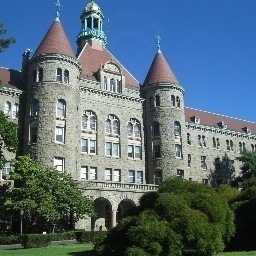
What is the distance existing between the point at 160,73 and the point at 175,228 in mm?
33447

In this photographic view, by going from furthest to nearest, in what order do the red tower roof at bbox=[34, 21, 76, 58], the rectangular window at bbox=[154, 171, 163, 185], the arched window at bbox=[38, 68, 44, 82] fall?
the rectangular window at bbox=[154, 171, 163, 185] < the red tower roof at bbox=[34, 21, 76, 58] < the arched window at bbox=[38, 68, 44, 82]

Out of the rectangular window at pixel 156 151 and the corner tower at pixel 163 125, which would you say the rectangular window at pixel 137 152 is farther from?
the rectangular window at pixel 156 151

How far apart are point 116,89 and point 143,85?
434cm

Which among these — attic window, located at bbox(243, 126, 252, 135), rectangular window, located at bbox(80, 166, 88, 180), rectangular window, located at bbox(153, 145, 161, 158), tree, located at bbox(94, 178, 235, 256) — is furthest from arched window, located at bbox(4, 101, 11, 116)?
attic window, located at bbox(243, 126, 252, 135)

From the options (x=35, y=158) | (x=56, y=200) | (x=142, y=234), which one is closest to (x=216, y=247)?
(x=142, y=234)

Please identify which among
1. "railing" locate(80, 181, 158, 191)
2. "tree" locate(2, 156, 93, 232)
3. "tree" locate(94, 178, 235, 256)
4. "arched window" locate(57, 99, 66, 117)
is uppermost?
"arched window" locate(57, 99, 66, 117)

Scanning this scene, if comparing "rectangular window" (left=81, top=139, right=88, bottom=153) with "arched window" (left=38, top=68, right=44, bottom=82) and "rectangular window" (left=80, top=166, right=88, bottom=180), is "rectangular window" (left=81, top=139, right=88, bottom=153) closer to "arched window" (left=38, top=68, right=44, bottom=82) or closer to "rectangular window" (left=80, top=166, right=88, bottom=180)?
"rectangular window" (left=80, top=166, right=88, bottom=180)

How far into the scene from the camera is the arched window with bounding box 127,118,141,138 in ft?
152

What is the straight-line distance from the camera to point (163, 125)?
46.1 metres

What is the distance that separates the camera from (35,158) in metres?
38.1

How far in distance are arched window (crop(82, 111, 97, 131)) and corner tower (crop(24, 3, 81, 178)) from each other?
150 centimetres

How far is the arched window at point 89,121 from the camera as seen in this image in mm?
43250

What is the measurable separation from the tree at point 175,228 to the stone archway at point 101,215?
21269 millimetres

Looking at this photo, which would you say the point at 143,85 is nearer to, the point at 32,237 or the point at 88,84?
the point at 88,84
